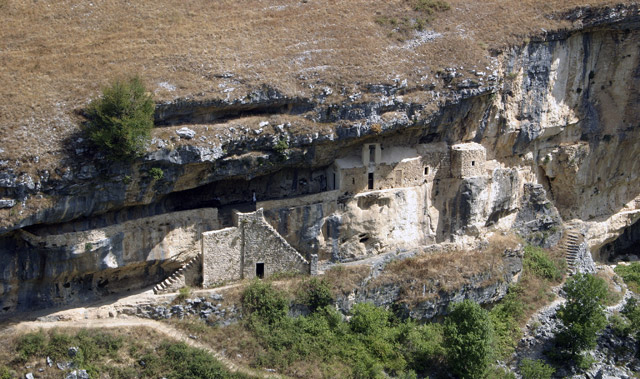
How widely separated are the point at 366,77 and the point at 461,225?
823 centimetres

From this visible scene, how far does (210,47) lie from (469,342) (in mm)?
16754

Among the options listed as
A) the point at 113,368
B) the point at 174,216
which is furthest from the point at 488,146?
the point at 113,368

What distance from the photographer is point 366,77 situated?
35750mm

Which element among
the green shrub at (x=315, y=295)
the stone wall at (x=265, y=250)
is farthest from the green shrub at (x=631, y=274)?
the stone wall at (x=265, y=250)

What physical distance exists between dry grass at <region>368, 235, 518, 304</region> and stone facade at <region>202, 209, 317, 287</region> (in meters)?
3.70

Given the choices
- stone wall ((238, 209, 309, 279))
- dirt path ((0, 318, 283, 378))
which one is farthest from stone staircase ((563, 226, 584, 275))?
dirt path ((0, 318, 283, 378))

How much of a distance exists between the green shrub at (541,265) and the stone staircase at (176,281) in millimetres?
15879

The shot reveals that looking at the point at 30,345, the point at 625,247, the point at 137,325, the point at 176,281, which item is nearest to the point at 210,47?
the point at 176,281

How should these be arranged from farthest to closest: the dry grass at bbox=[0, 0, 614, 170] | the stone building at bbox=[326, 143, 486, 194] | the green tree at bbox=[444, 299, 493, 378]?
1. the stone building at bbox=[326, 143, 486, 194]
2. the green tree at bbox=[444, 299, 493, 378]
3. the dry grass at bbox=[0, 0, 614, 170]

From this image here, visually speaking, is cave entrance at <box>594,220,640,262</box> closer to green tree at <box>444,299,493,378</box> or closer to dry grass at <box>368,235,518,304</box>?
dry grass at <box>368,235,518,304</box>

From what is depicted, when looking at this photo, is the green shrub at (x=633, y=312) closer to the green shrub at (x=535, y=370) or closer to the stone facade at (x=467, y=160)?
the green shrub at (x=535, y=370)

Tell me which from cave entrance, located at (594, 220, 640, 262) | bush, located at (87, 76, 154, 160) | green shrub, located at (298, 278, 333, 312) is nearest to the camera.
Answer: bush, located at (87, 76, 154, 160)

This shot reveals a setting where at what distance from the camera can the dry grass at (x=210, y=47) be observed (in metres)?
32.1

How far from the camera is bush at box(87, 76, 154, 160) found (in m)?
29.7
